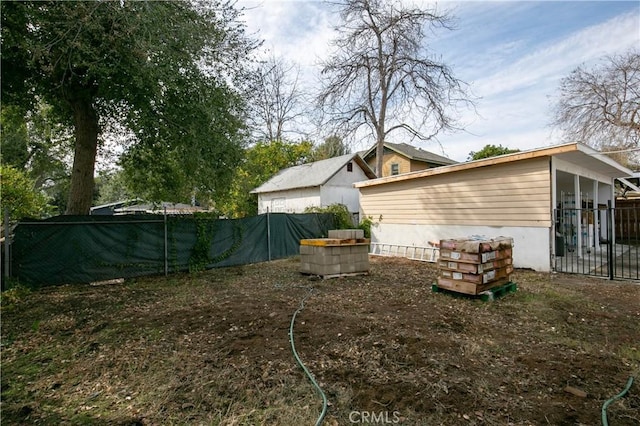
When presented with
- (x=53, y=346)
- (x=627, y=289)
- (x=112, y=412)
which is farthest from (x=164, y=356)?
(x=627, y=289)

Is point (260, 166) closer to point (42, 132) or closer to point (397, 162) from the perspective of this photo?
point (397, 162)

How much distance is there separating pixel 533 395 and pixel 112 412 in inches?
134

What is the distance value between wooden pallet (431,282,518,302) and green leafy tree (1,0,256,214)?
19.1 ft

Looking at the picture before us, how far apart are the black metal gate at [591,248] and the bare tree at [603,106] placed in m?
6.98

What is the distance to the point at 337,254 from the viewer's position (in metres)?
7.58

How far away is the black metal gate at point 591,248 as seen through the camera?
23.6ft

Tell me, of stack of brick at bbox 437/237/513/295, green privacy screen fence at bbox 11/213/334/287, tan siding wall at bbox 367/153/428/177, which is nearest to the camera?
stack of brick at bbox 437/237/513/295

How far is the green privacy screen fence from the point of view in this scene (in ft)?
22.1

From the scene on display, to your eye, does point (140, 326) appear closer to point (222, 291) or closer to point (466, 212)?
point (222, 291)

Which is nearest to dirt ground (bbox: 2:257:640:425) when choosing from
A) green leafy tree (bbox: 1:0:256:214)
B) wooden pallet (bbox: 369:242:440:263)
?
green leafy tree (bbox: 1:0:256:214)

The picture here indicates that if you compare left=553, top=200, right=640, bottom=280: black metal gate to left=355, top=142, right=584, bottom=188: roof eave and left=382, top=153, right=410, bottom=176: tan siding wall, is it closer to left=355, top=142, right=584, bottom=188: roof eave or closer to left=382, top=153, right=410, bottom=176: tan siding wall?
left=355, top=142, right=584, bottom=188: roof eave

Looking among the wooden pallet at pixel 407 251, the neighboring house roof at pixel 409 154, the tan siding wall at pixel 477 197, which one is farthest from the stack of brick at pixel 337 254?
the neighboring house roof at pixel 409 154

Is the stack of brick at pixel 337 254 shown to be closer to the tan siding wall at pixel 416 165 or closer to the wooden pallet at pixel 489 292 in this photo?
the wooden pallet at pixel 489 292

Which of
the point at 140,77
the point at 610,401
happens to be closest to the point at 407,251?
the point at 610,401
